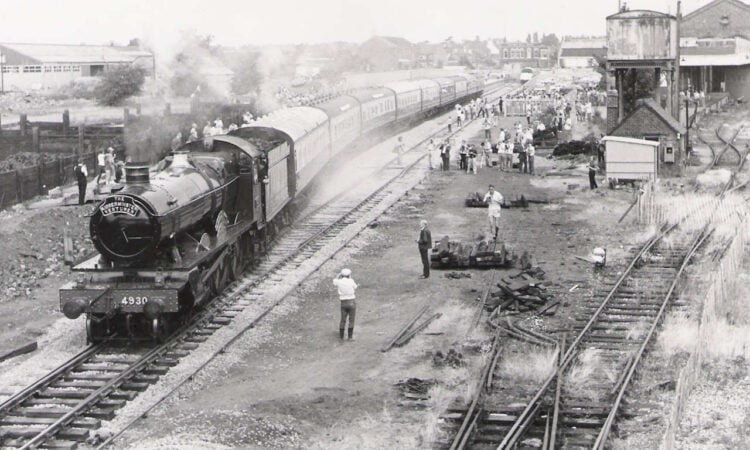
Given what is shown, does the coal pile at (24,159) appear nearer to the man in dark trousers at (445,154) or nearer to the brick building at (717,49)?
the man in dark trousers at (445,154)

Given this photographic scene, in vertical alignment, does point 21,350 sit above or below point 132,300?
below

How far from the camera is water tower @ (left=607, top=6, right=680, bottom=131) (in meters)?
38.8

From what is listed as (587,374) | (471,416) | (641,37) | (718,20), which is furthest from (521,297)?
(718,20)

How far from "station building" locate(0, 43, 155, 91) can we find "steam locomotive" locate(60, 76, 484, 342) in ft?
170

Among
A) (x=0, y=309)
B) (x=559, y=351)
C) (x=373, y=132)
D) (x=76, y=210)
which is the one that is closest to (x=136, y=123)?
(x=373, y=132)

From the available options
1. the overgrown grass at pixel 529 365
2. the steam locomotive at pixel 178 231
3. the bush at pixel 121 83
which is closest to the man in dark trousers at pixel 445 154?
the steam locomotive at pixel 178 231

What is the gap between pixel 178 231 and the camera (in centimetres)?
1551

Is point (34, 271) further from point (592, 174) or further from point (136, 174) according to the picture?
A: point (592, 174)

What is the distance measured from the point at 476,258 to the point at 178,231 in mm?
7449

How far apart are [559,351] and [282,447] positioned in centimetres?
508

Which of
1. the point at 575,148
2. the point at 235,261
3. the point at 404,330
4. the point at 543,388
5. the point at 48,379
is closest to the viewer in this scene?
the point at 543,388

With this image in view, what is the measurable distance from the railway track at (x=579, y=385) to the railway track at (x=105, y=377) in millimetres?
4160

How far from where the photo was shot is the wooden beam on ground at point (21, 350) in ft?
47.1

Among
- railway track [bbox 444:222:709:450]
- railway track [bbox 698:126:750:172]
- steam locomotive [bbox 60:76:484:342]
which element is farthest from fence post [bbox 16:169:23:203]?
railway track [bbox 698:126:750:172]
